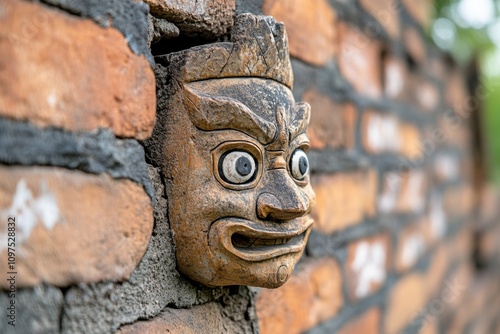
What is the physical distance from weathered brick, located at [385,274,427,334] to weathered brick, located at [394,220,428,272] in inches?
1.4

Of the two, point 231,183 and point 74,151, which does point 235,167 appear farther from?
point 74,151

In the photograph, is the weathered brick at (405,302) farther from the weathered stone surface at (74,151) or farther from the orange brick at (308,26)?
the weathered stone surface at (74,151)

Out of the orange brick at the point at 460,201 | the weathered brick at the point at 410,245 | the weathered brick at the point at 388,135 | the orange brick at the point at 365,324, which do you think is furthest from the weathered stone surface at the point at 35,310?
the orange brick at the point at 460,201

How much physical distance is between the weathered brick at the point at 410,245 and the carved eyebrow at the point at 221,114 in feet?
2.67

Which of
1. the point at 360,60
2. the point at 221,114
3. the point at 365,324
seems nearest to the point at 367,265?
the point at 365,324

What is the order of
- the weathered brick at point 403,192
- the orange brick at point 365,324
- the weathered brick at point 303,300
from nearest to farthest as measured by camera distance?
the weathered brick at point 303,300 < the orange brick at point 365,324 < the weathered brick at point 403,192

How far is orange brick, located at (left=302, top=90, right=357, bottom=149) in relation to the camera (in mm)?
884

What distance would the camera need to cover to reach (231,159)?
56cm

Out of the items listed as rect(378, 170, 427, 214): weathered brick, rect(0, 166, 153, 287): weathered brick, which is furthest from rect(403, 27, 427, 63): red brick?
rect(0, 166, 153, 287): weathered brick

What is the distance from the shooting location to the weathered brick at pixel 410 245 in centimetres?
131

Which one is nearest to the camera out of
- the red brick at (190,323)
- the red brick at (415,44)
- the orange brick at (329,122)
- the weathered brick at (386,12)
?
the red brick at (190,323)

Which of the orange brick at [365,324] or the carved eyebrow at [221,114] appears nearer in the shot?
the carved eyebrow at [221,114]

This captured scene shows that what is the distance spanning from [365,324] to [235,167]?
631 mm

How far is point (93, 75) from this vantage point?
0.48 metres
